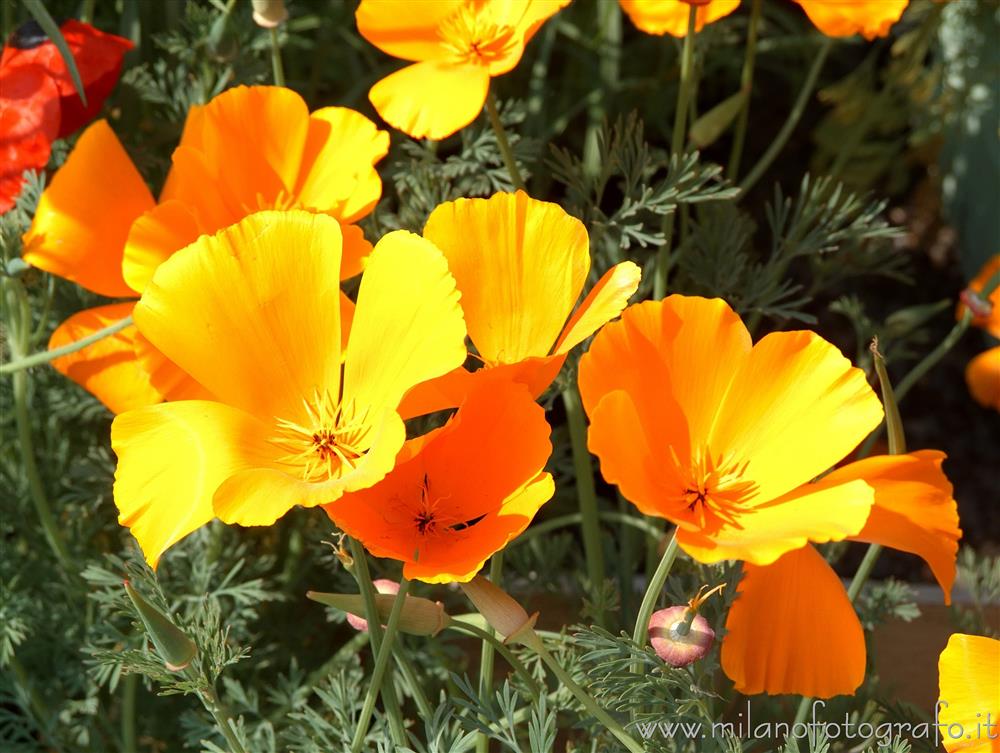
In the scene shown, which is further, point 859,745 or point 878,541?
point 859,745

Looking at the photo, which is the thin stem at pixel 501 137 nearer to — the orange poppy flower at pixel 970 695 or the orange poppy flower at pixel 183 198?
the orange poppy flower at pixel 183 198

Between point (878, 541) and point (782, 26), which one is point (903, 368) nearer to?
point (782, 26)

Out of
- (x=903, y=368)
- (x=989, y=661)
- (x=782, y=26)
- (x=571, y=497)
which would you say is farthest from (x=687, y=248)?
(x=782, y=26)

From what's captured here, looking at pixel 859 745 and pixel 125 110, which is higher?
pixel 125 110

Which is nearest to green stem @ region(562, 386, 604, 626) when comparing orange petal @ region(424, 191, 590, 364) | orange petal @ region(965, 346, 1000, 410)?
orange petal @ region(424, 191, 590, 364)

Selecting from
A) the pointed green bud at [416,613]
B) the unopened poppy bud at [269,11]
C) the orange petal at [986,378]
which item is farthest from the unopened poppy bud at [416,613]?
the orange petal at [986,378]

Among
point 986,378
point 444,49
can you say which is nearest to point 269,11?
point 444,49

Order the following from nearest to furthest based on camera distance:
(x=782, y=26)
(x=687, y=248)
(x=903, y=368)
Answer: (x=687, y=248) < (x=903, y=368) < (x=782, y=26)

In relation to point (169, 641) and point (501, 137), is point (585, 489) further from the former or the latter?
point (169, 641)
